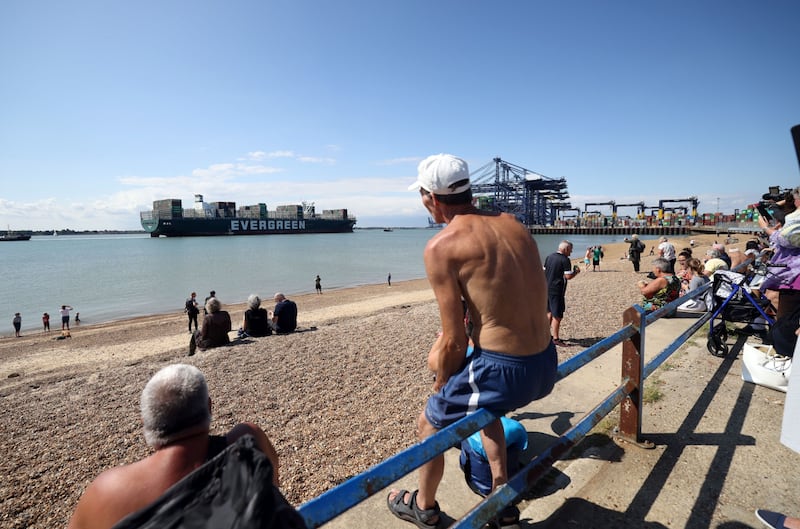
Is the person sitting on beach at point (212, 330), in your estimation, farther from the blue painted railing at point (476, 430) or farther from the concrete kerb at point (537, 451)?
the blue painted railing at point (476, 430)

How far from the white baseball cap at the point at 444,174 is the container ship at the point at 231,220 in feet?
364

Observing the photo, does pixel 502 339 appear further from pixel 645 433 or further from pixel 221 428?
pixel 221 428

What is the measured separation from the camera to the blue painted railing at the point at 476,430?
108 cm

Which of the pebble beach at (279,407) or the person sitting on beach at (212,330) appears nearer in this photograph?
the pebble beach at (279,407)

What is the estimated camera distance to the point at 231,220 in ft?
346

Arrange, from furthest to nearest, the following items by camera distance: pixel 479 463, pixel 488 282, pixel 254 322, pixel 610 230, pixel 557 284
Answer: pixel 610 230
pixel 254 322
pixel 557 284
pixel 479 463
pixel 488 282

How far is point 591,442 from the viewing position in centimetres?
295

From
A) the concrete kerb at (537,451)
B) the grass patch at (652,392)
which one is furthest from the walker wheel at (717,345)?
the grass patch at (652,392)

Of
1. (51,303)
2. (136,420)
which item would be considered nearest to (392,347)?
(136,420)

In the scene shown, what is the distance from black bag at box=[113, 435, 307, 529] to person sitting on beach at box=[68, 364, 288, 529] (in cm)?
18

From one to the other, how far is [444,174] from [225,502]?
144cm

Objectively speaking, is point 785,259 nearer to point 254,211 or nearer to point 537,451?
point 537,451

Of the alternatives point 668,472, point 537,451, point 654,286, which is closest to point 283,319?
point 537,451

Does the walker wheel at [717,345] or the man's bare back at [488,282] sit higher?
the man's bare back at [488,282]
